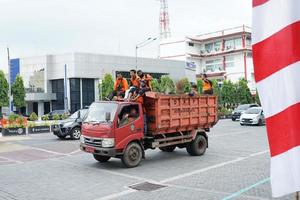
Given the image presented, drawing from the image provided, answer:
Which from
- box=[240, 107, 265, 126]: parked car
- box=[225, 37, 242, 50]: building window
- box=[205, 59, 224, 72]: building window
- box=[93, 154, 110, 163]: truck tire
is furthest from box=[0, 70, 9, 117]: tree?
box=[205, 59, 224, 72]: building window

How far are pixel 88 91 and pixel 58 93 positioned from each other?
4783 millimetres

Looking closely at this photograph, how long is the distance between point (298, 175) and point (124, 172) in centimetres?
→ 1010

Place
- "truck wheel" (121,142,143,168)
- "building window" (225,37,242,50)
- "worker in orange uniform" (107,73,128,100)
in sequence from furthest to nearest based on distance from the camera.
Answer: "building window" (225,37,242,50) → "worker in orange uniform" (107,73,128,100) → "truck wheel" (121,142,143,168)

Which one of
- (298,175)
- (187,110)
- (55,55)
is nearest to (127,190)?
(187,110)

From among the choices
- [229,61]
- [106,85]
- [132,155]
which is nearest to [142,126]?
[132,155]

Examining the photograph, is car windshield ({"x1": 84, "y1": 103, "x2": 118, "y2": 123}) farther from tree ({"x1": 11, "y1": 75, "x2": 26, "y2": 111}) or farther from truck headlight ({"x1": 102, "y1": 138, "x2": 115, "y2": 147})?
tree ({"x1": 11, "y1": 75, "x2": 26, "y2": 111})

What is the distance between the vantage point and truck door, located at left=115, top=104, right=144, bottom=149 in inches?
484

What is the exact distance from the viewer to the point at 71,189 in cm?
994

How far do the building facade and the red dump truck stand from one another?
153ft

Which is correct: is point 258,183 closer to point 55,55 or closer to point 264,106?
point 264,106

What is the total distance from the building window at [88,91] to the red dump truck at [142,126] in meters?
47.5

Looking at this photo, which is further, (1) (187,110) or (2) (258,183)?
(1) (187,110)

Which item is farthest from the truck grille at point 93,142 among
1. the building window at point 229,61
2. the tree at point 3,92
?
the building window at point 229,61

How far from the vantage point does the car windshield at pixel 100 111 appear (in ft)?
41.4
